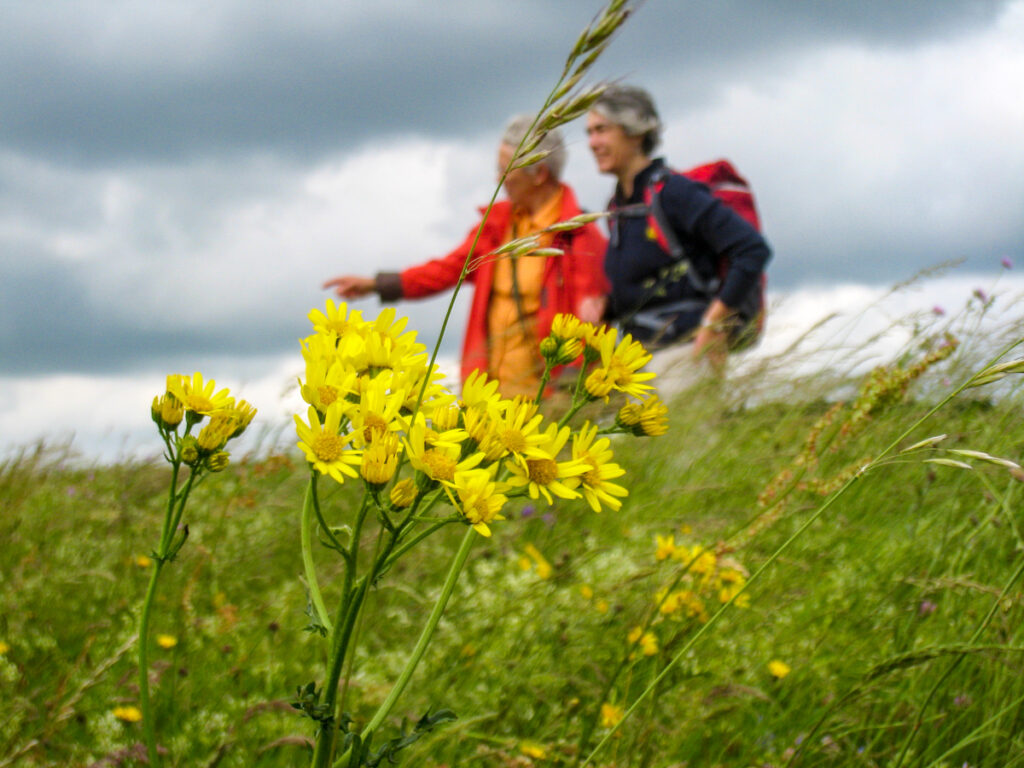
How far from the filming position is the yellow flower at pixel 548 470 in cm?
112

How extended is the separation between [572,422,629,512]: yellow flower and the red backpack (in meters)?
4.42

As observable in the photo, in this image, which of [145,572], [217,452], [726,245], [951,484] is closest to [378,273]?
[726,245]

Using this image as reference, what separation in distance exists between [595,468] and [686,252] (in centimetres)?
481

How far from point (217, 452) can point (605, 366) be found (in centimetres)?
58

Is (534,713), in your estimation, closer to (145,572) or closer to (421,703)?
(421,703)

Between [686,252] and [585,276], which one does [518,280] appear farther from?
[686,252]

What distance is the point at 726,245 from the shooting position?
5.62 metres

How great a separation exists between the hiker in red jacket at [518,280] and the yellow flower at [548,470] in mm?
4426

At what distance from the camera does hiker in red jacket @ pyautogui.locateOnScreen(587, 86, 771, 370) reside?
18.3 feet

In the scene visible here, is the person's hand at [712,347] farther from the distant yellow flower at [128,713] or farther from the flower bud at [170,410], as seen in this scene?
the flower bud at [170,410]

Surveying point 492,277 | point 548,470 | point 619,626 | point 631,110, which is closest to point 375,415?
point 548,470

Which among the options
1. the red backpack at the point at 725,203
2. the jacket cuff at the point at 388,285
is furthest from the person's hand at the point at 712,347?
the jacket cuff at the point at 388,285

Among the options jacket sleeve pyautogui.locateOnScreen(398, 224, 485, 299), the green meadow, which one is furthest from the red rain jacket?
the green meadow

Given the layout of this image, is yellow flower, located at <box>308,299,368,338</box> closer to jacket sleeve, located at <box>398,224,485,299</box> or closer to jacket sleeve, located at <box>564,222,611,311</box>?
jacket sleeve, located at <box>564,222,611,311</box>
